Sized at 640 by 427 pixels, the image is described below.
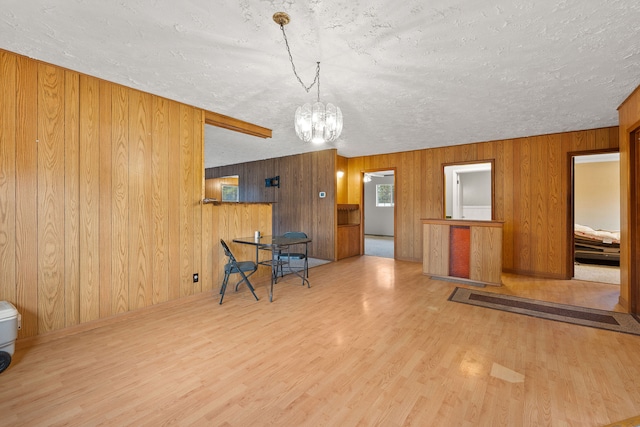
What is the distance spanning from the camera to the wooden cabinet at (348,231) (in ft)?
20.5

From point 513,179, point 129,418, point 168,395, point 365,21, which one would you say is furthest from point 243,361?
point 513,179

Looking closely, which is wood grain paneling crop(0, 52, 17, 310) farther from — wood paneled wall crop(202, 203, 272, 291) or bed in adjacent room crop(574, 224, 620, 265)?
bed in adjacent room crop(574, 224, 620, 265)

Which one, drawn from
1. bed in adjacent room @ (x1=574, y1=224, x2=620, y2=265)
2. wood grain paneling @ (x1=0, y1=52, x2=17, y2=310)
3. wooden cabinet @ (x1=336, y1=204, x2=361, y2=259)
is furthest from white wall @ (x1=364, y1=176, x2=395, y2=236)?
wood grain paneling @ (x1=0, y1=52, x2=17, y2=310)

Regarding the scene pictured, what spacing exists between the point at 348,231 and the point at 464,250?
8.63 ft

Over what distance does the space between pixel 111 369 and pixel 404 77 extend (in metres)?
3.50

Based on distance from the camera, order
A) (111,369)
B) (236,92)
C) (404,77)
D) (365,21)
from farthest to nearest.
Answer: (236,92), (404,77), (111,369), (365,21)

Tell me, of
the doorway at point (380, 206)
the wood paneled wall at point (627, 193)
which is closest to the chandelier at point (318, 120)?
the wood paneled wall at point (627, 193)

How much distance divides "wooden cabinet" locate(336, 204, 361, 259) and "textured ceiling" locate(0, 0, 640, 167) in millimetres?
3079

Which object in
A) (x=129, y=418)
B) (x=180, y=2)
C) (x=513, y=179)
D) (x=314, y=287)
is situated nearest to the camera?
(x=129, y=418)

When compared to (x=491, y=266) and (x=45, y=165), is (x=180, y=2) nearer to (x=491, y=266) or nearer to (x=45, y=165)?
(x=45, y=165)

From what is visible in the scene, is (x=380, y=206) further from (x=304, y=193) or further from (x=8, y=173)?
(x=8, y=173)

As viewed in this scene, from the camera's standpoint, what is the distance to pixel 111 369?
202cm

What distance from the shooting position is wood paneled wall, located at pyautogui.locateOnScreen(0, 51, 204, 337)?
233cm

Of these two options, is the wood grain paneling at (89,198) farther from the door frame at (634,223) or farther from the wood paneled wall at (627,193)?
the door frame at (634,223)
